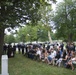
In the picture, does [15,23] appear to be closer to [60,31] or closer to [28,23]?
[28,23]

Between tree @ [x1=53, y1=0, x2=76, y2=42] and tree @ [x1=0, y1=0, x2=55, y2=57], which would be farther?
tree @ [x1=53, y1=0, x2=76, y2=42]

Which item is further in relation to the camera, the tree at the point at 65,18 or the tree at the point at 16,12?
the tree at the point at 65,18

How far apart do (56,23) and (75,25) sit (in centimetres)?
478

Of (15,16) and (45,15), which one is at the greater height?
(45,15)

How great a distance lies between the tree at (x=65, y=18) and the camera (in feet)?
159

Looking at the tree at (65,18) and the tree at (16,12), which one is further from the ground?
the tree at (65,18)

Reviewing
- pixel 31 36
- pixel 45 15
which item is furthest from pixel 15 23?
pixel 31 36

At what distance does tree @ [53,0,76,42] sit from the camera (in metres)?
48.3

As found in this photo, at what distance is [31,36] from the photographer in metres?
66.6

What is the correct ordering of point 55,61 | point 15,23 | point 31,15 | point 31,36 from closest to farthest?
point 55,61 < point 15,23 < point 31,15 < point 31,36

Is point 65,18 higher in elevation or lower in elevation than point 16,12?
higher

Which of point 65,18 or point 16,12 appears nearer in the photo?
point 16,12

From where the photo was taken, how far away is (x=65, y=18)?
5025cm

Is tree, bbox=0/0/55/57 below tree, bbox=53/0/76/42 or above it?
below
